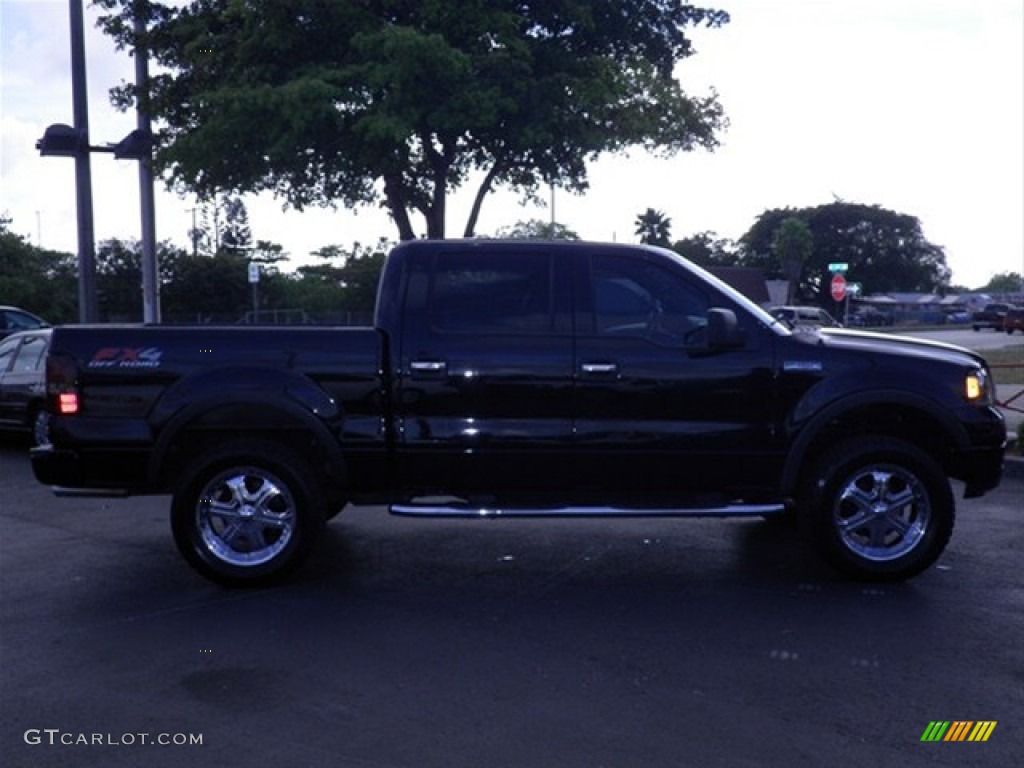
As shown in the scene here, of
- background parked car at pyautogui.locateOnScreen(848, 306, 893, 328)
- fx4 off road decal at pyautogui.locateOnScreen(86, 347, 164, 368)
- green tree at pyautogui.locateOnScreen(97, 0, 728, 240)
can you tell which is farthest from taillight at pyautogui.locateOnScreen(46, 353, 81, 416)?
background parked car at pyautogui.locateOnScreen(848, 306, 893, 328)

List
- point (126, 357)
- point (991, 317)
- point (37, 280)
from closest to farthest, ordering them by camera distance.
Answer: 1. point (126, 357)
2. point (37, 280)
3. point (991, 317)

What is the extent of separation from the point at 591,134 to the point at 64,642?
630 inches

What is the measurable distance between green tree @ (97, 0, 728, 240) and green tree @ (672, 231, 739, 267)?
7376 cm

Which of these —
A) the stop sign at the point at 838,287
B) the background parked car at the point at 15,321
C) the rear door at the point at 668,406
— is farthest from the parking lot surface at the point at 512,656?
the stop sign at the point at 838,287

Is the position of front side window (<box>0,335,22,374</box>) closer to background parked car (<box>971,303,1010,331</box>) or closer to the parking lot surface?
the parking lot surface

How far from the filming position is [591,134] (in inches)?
800

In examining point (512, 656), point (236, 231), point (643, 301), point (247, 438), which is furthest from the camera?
point (236, 231)

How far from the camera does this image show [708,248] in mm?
98875

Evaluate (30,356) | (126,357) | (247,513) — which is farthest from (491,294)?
(30,356)

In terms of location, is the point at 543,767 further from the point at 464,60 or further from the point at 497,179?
the point at 497,179

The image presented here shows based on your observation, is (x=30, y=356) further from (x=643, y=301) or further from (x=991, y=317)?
(x=991, y=317)

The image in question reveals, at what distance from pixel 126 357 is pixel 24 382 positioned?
6919 millimetres

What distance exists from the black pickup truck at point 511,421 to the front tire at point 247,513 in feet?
0.04

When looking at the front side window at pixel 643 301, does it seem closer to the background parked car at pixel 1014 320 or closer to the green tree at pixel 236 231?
the background parked car at pixel 1014 320
